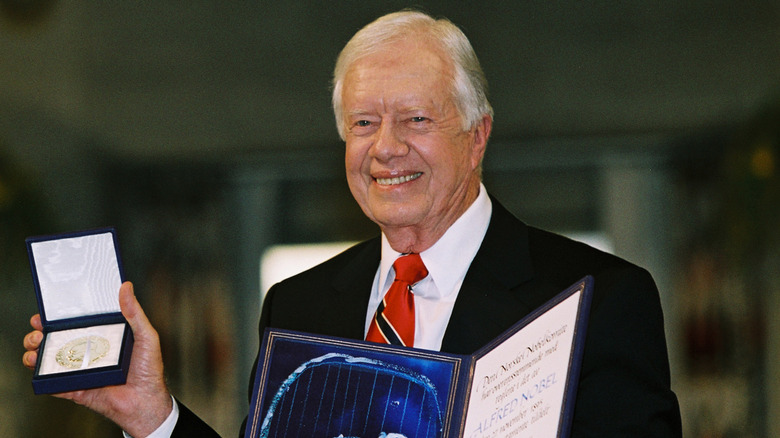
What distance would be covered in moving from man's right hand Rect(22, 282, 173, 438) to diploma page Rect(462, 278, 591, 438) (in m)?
0.73

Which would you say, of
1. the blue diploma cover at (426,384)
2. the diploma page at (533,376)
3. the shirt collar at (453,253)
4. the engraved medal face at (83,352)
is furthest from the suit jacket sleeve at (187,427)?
the diploma page at (533,376)

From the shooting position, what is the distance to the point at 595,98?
3547mm

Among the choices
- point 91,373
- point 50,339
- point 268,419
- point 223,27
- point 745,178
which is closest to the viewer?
point 268,419

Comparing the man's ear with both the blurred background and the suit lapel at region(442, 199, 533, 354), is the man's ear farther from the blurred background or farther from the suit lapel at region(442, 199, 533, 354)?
the blurred background

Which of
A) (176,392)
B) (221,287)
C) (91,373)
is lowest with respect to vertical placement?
(176,392)

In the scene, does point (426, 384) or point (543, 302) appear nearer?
point (426, 384)

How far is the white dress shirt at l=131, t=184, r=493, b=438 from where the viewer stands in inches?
80.2

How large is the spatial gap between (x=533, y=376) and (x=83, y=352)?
0.92m

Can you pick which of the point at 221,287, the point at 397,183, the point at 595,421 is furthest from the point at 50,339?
the point at 221,287

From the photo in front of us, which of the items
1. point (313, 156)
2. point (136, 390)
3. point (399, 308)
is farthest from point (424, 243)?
point (313, 156)

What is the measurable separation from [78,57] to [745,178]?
2.48 metres

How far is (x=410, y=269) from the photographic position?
2.11 meters

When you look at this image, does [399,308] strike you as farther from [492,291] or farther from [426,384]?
[426,384]

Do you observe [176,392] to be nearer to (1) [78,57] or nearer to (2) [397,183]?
(1) [78,57]
